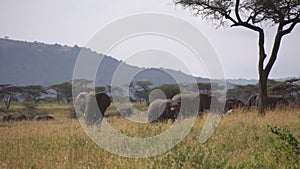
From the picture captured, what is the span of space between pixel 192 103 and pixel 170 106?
1.34m

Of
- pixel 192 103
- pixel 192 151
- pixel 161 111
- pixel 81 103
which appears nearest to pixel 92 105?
pixel 81 103

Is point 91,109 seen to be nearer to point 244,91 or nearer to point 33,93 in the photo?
point 244,91

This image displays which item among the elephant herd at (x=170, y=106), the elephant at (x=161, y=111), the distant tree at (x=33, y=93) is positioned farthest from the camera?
the distant tree at (x=33, y=93)

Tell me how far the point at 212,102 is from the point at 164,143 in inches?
377

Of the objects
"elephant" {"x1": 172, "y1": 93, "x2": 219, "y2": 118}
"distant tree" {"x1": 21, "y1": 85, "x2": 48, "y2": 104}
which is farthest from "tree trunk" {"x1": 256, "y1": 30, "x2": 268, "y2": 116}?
"distant tree" {"x1": 21, "y1": 85, "x2": 48, "y2": 104}

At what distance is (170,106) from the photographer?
46.2 feet

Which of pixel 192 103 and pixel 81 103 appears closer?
pixel 192 103

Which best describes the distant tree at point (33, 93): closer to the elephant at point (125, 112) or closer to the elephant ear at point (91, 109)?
the elephant ear at point (91, 109)

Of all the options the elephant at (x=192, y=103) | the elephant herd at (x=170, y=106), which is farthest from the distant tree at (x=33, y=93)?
the elephant at (x=192, y=103)

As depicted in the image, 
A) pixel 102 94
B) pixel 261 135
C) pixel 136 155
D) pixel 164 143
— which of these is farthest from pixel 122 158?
pixel 102 94

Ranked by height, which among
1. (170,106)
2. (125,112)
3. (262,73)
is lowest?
(125,112)

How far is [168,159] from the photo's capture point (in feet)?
19.0

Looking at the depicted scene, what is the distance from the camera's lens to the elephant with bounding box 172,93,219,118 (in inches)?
564

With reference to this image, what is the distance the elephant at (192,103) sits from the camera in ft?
47.0
